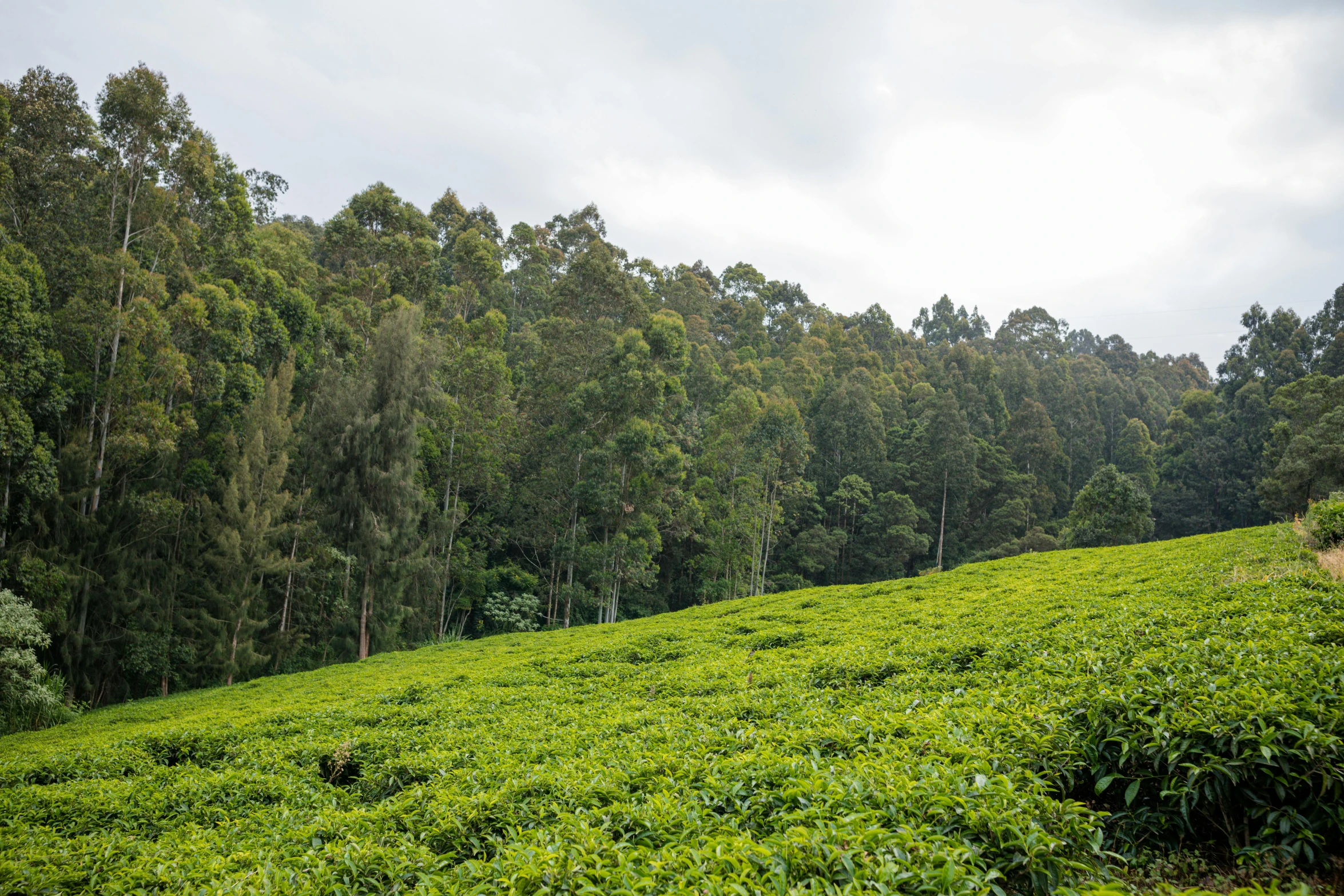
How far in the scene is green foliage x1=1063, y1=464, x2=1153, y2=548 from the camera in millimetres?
28422

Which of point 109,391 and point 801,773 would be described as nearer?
point 801,773

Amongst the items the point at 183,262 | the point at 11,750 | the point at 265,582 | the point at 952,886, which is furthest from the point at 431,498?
the point at 952,886

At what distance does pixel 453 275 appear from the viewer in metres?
42.1

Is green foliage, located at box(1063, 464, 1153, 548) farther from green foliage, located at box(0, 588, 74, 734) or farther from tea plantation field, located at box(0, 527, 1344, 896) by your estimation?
green foliage, located at box(0, 588, 74, 734)

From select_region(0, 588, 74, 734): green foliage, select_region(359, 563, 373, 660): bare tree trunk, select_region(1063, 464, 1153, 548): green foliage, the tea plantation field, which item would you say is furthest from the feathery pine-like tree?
select_region(1063, 464, 1153, 548): green foliage

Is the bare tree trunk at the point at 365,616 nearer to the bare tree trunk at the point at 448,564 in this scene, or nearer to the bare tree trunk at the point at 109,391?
the bare tree trunk at the point at 448,564

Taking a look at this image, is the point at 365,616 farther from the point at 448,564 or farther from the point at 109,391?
the point at 109,391

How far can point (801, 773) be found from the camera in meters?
3.93

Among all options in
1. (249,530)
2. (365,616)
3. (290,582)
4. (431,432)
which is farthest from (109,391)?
(431,432)

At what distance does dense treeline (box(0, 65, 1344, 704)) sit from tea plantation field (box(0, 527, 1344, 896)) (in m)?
10.3

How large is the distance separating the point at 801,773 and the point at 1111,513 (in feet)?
102

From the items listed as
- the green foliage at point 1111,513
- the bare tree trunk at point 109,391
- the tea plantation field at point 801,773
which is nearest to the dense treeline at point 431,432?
the bare tree trunk at point 109,391

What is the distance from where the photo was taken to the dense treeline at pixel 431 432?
1648cm

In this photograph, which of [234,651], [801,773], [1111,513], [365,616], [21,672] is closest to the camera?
[801,773]
